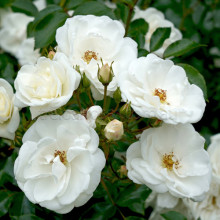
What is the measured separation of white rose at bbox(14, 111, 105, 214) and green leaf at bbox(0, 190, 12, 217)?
423 mm

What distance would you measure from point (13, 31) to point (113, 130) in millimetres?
1657

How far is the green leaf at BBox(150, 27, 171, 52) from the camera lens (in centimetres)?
168

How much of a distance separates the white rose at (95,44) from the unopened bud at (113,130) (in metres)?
0.16

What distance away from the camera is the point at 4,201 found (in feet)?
5.07

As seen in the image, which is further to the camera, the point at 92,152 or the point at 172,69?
the point at 172,69

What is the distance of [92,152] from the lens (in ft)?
3.71

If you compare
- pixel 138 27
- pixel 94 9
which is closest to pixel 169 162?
pixel 94 9

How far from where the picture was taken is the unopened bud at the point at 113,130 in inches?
44.6

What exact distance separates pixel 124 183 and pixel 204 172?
1.39 feet

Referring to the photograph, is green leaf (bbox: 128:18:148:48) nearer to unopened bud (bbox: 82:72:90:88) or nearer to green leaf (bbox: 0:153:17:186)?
unopened bud (bbox: 82:72:90:88)

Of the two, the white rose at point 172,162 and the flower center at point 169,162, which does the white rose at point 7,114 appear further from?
the flower center at point 169,162

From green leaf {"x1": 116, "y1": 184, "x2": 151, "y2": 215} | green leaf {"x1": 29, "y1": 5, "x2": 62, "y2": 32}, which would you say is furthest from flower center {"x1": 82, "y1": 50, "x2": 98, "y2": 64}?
green leaf {"x1": 116, "y1": 184, "x2": 151, "y2": 215}

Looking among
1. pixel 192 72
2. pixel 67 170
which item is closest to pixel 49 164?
pixel 67 170

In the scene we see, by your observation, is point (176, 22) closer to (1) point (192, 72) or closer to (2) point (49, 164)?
(1) point (192, 72)
